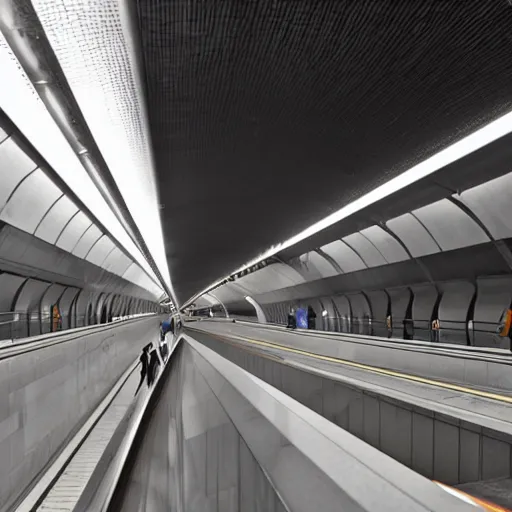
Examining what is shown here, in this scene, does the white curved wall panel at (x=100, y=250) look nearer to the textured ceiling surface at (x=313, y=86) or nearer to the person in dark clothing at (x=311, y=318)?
the person in dark clothing at (x=311, y=318)

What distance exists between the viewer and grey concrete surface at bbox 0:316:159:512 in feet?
17.3

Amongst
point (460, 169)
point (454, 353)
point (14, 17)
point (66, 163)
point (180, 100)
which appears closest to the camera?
point (14, 17)

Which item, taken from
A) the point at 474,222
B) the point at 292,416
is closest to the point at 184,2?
the point at 292,416

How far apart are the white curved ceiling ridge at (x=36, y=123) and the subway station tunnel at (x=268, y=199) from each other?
0.03 m

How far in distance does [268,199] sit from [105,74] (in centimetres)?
418

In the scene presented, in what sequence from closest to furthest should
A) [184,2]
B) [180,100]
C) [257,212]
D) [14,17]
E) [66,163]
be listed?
1. [184,2]
2. [14,17]
3. [180,100]
4. [66,163]
5. [257,212]

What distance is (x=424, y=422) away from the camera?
3.80 metres

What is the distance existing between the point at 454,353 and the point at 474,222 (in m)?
4.25

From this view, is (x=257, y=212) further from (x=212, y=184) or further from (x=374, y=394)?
(x=374, y=394)

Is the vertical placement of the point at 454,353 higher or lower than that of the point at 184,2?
lower

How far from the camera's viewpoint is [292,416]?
1.96 m

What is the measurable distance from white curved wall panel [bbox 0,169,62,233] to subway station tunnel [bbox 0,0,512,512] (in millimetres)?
51

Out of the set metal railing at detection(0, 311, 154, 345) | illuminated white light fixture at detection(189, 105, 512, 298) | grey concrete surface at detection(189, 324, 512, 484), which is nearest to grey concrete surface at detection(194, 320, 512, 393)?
grey concrete surface at detection(189, 324, 512, 484)

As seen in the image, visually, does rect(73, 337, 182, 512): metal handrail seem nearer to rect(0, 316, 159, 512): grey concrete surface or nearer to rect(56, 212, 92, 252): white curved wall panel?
rect(0, 316, 159, 512): grey concrete surface
